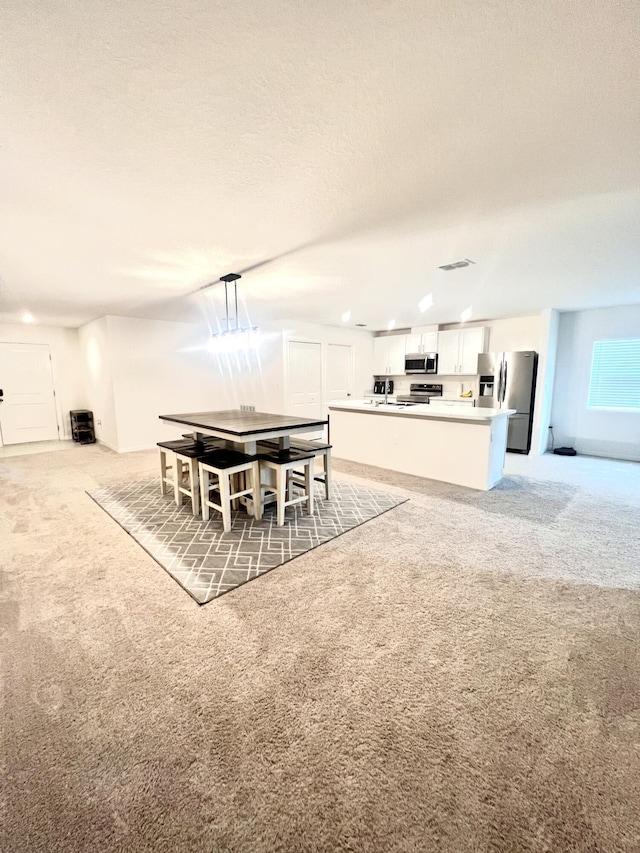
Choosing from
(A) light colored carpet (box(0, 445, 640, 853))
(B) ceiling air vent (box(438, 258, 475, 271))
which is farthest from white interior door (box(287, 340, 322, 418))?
(A) light colored carpet (box(0, 445, 640, 853))

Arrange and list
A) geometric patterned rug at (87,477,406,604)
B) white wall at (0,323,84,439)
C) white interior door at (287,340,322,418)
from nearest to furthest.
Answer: geometric patterned rug at (87,477,406,604)
white wall at (0,323,84,439)
white interior door at (287,340,322,418)

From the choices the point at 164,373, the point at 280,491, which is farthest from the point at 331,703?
the point at 164,373

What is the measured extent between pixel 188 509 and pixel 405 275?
133 inches

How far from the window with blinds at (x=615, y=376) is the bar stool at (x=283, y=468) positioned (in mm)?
5388

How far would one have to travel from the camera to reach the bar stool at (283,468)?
3.20 metres

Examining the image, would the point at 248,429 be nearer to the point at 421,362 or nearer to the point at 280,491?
the point at 280,491

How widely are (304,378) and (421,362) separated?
2493 millimetres

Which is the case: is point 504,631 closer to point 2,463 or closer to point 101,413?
point 2,463

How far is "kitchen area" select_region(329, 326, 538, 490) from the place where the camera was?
14.3ft

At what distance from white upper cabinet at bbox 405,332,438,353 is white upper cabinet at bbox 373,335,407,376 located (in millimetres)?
137

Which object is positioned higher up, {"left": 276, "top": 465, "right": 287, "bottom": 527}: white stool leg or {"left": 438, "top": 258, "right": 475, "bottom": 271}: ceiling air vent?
{"left": 438, "top": 258, "right": 475, "bottom": 271}: ceiling air vent

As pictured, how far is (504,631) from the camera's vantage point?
1.91 meters

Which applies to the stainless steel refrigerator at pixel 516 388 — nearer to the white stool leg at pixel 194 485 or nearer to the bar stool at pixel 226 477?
the bar stool at pixel 226 477

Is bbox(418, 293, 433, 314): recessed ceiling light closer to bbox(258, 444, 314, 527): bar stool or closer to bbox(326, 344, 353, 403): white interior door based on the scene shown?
bbox(326, 344, 353, 403): white interior door
